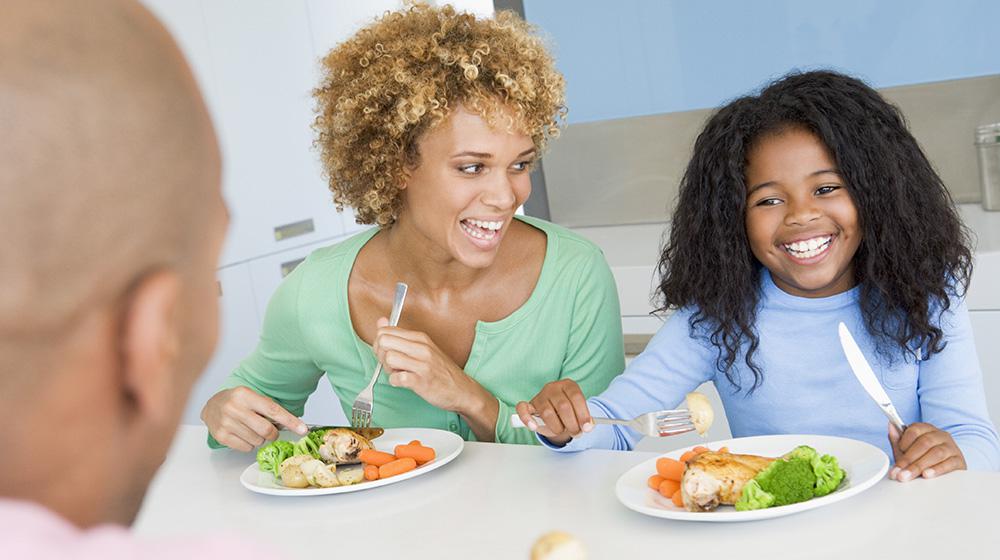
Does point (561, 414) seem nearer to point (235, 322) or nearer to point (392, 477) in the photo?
point (392, 477)

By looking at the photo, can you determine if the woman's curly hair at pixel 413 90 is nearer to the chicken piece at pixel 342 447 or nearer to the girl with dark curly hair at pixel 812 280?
the girl with dark curly hair at pixel 812 280

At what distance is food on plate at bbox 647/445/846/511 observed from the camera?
3.45ft

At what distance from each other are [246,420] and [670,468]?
2.12 ft

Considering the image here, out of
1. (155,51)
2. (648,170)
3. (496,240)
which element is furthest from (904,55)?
(155,51)

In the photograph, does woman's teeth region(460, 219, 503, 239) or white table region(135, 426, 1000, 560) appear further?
woman's teeth region(460, 219, 503, 239)

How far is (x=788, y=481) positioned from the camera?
106 cm

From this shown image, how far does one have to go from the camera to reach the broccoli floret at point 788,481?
1.05m

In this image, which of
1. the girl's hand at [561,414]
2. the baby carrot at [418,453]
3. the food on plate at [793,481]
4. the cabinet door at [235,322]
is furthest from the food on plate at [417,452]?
the cabinet door at [235,322]

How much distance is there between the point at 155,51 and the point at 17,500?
0.37ft

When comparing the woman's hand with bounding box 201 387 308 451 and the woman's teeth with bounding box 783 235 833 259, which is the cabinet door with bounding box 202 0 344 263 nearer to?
the woman's hand with bounding box 201 387 308 451

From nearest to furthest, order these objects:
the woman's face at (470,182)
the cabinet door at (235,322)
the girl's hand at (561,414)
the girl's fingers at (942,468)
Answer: the girl's fingers at (942,468) < the girl's hand at (561,414) < the woman's face at (470,182) < the cabinet door at (235,322)

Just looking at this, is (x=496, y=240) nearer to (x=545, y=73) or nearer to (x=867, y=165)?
(x=545, y=73)

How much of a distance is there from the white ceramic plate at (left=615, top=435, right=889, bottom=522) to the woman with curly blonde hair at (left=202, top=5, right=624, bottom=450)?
416 mm

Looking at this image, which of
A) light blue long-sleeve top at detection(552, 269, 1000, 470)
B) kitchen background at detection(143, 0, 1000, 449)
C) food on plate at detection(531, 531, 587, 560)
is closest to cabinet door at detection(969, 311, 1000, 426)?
kitchen background at detection(143, 0, 1000, 449)
